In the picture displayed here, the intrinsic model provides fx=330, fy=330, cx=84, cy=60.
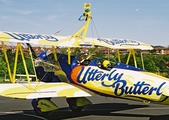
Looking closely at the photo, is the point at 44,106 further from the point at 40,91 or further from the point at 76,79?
the point at 76,79

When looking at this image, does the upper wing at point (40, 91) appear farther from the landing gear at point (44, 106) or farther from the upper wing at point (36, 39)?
the upper wing at point (36, 39)

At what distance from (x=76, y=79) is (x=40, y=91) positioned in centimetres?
150

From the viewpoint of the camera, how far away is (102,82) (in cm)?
1045

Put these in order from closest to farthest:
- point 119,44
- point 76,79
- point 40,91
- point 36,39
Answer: point 40,91 < point 36,39 < point 76,79 < point 119,44

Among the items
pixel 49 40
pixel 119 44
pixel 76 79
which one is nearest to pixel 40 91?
pixel 76 79

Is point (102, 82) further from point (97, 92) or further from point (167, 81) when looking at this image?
point (167, 81)

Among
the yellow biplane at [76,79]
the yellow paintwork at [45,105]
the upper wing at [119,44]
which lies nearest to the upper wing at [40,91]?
the yellow biplane at [76,79]

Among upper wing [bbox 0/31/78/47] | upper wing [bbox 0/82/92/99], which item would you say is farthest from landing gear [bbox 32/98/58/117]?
upper wing [bbox 0/31/78/47]

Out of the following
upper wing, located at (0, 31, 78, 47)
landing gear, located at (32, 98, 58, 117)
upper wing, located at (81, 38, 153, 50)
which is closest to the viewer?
upper wing, located at (0, 31, 78, 47)

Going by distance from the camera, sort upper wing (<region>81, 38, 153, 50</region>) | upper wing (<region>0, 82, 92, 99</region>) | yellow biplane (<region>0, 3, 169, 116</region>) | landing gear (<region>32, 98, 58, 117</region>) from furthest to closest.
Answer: upper wing (<region>81, 38, 153, 50</region>) < landing gear (<region>32, 98, 58, 117</region>) < yellow biplane (<region>0, 3, 169, 116</region>) < upper wing (<region>0, 82, 92, 99</region>)

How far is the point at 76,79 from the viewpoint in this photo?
436 inches

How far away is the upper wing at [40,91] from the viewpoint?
9.55 metres

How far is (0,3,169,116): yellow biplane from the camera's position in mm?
9656

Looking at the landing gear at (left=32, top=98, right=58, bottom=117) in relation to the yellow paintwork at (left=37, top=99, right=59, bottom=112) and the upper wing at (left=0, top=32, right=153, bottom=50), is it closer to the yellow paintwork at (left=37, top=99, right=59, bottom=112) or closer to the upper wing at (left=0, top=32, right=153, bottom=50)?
the yellow paintwork at (left=37, top=99, right=59, bottom=112)
